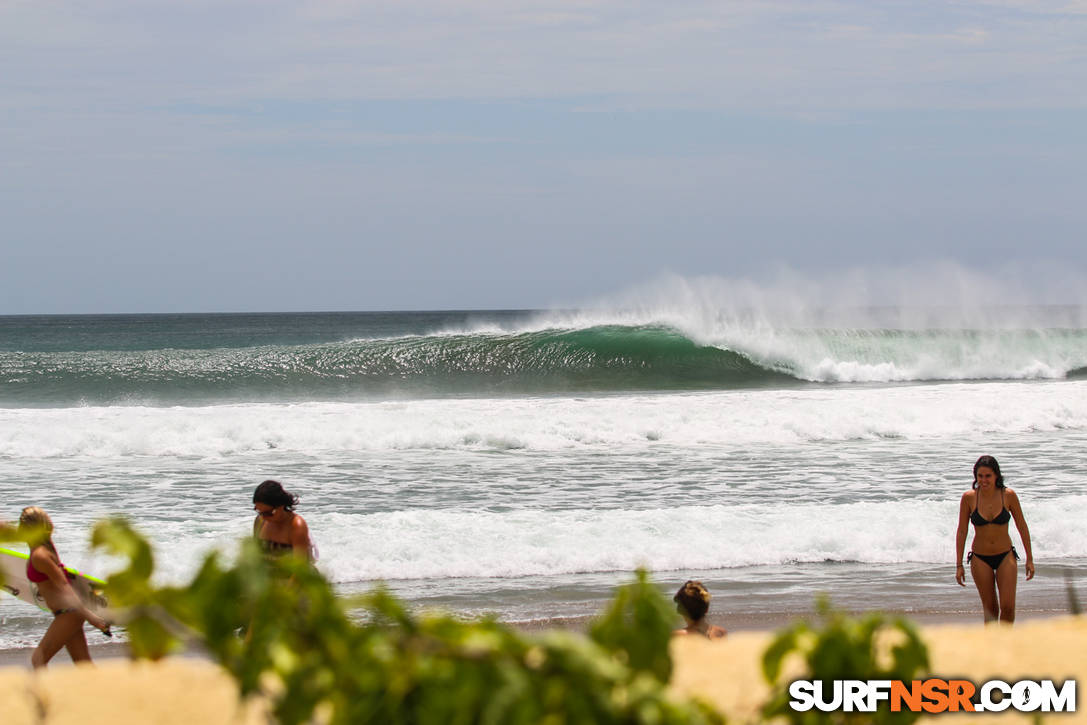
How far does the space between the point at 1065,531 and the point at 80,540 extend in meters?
9.14

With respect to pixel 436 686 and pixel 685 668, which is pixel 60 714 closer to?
pixel 685 668

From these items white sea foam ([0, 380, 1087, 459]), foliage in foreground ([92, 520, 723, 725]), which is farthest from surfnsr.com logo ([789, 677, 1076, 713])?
white sea foam ([0, 380, 1087, 459])

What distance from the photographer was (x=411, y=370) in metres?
31.4

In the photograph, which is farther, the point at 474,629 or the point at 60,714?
the point at 60,714

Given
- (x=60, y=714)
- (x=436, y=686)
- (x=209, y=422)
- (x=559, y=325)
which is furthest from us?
(x=559, y=325)

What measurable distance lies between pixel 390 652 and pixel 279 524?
416cm

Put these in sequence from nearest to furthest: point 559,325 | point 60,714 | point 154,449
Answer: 1. point 60,714
2. point 154,449
3. point 559,325

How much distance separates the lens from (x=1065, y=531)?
32.2 feet

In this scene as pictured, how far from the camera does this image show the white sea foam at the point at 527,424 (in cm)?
1587

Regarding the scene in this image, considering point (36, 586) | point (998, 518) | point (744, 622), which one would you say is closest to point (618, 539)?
point (744, 622)

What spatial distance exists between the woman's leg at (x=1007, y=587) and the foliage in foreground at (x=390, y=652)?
561 cm

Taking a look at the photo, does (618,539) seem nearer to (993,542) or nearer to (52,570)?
(993,542)

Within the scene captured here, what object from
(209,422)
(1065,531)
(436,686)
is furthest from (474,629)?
(209,422)

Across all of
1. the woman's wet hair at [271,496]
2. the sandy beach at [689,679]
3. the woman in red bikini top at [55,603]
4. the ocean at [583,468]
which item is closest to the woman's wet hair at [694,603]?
the sandy beach at [689,679]
